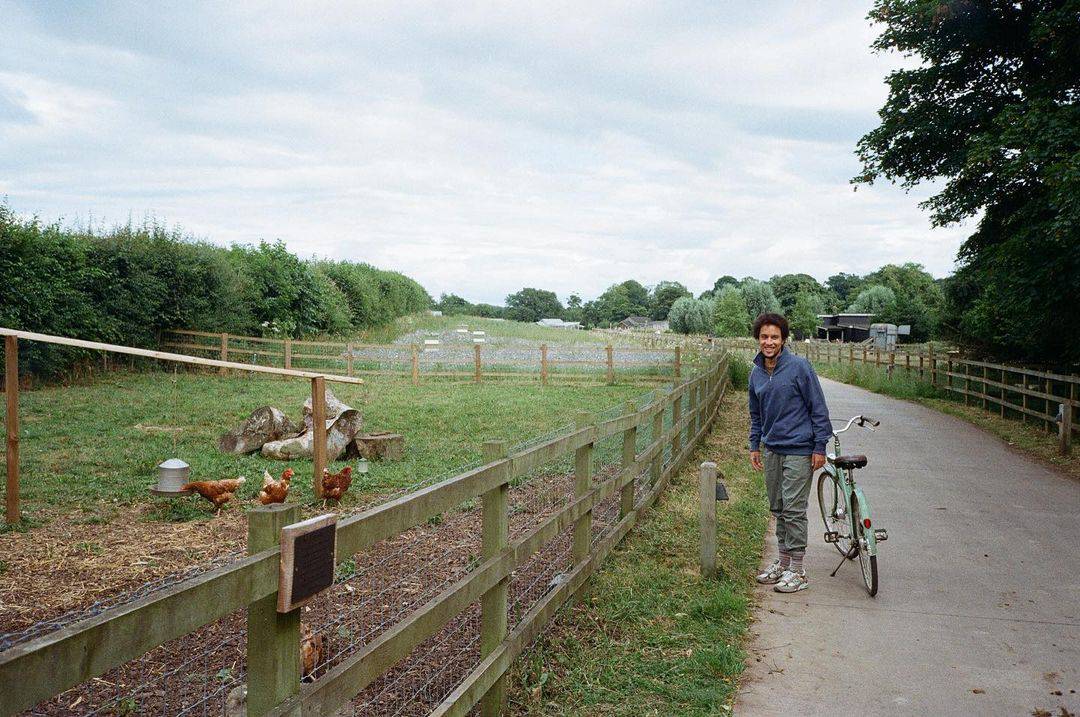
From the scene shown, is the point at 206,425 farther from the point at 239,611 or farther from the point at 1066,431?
the point at 1066,431

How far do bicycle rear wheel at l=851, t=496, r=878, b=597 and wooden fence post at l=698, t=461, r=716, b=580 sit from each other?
1.02 metres

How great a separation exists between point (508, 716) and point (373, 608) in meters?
1.48

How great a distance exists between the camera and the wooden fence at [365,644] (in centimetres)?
157

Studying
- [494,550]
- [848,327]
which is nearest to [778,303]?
[848,327]

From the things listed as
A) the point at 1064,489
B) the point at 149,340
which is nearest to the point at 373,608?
the point at 1064,489

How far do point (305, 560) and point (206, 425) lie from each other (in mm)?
12431

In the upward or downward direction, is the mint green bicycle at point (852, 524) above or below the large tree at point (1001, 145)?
below

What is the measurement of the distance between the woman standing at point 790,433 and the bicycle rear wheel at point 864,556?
1.31ft

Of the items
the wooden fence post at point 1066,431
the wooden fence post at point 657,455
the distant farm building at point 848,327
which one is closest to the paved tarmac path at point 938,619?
the wooden fence post at point 657,455

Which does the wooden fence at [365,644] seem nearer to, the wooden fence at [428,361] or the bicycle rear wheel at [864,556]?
the bicycle rear wheel at [864,556]

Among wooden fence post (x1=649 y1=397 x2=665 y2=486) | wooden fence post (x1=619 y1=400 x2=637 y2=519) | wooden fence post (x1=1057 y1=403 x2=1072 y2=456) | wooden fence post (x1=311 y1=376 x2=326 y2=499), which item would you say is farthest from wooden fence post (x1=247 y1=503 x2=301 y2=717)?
wooden fence post (x1=1057 y1=403 x2=1072 y2=456)

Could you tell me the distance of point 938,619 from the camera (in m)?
5.23

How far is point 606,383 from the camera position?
81.4ft

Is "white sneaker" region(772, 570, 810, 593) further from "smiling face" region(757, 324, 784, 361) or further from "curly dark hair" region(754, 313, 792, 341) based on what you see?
"curly dark hair" region(754, 313, 792, 341)
